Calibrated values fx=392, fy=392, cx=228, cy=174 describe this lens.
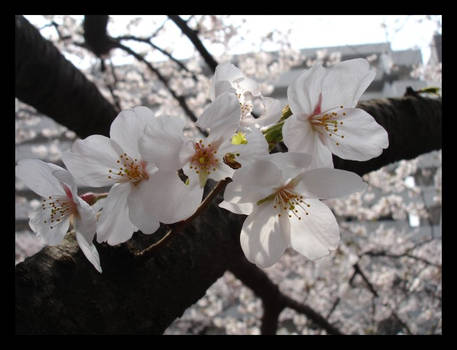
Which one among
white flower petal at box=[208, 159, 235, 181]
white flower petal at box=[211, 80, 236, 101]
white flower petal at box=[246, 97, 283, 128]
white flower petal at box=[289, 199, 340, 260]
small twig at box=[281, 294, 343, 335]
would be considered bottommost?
small twig at box=[281, 294, 343, 335]

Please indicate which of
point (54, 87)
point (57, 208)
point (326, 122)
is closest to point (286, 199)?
point (326, 122)

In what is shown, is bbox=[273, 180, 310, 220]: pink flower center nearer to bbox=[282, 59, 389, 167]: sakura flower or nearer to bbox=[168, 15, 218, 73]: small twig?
bbox=[282, 59, 389, 167]: sakura flower

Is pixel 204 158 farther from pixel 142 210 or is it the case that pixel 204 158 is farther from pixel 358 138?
pixel 358 138

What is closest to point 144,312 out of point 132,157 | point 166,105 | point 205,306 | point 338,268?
point 132,157

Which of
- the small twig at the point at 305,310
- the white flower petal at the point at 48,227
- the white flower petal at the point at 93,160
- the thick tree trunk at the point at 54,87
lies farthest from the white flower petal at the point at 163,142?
the small twig at the point at 305,310

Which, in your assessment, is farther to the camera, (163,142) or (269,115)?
(269,115)

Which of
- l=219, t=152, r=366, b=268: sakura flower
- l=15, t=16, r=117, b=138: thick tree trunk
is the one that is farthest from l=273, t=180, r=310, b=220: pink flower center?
l=15, t=16, r=117, b=138: thick tree trunk
